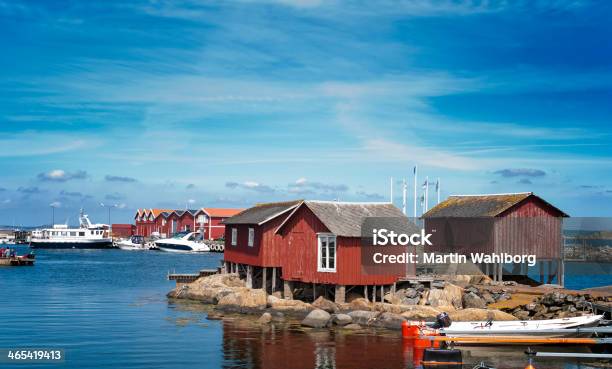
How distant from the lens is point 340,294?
3944 cm

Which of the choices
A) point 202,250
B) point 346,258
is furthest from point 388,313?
point 202,250

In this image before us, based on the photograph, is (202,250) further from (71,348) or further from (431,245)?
(71,348)

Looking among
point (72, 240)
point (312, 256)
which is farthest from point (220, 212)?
point (312, 256)

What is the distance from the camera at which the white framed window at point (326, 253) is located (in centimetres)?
3966

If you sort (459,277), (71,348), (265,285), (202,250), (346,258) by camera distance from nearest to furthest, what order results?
(71,348) → (346,258) → (459,277) → (265,285) → (202,250)

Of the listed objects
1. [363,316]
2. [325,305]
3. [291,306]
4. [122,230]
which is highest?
[122,230]

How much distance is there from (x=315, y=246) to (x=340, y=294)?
126 inches

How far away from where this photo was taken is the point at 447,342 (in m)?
29.8

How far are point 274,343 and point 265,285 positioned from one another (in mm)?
15076

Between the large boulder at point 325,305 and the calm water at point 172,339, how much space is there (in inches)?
128

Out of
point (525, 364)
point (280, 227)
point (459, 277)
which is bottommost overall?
point (525, 364)

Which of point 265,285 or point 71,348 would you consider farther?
point 265,285

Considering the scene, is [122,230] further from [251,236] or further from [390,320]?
[390,320]

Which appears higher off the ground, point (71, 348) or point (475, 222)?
point (475, 222)
